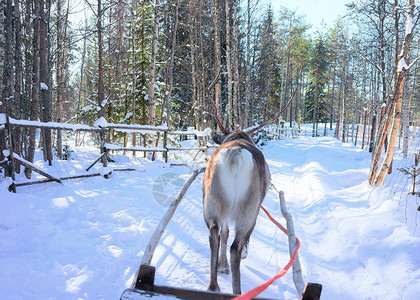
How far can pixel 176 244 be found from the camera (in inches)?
155

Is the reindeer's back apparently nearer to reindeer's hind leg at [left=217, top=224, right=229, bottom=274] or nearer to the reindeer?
the reindeer

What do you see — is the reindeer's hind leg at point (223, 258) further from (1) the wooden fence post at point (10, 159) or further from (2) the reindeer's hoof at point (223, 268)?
(1) the wooden fence post at point (10, 159)

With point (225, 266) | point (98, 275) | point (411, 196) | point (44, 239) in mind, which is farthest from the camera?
point (411, 196)

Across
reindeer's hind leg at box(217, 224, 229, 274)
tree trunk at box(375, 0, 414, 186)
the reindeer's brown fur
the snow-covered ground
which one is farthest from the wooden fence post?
tree trunk at box(375, 0, 414, 186)

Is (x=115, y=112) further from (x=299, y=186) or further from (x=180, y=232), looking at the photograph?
(x=180, y=232)

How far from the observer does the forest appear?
773 cm

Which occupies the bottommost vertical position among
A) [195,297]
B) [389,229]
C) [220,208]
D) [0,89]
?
[389,229]

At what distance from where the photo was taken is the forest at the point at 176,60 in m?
7.73

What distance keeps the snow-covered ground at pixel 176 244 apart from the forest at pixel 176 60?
2468 mm

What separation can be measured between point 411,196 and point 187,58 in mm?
18702

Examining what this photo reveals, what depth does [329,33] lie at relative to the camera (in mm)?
37031

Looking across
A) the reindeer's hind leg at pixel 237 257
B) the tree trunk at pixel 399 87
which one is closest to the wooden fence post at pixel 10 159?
the reindeer's hind leg at pixel 237 257

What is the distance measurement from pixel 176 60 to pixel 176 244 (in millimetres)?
18380

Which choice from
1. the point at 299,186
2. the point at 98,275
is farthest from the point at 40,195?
the point at 299,186
